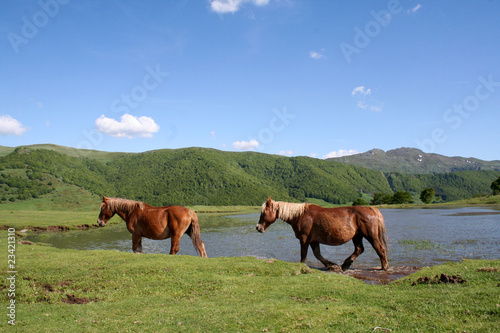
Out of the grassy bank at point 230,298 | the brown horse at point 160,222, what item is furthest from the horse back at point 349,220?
the brown horse at point 160,222

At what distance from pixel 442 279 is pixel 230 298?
243 inches

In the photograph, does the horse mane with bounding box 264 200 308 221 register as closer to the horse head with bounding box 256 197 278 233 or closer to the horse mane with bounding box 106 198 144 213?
the horse head with bounding box 256 197 278 233

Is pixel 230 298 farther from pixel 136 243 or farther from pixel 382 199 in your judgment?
pixel 382 199

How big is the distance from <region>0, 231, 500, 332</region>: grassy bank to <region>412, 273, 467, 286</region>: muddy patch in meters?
0.17

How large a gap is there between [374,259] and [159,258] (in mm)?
11665

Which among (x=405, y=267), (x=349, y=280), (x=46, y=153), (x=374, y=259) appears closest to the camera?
(x=349, y=280)

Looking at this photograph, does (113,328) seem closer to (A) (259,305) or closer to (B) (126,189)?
(A) (259,305)

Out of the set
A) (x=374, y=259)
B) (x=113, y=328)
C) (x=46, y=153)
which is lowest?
(x=374, y=259)

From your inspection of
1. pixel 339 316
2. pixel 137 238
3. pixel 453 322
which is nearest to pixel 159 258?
pixel 137 238

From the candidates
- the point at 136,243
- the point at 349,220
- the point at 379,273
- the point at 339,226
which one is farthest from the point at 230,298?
the point at 136,243

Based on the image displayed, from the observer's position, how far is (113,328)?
623 centimetres

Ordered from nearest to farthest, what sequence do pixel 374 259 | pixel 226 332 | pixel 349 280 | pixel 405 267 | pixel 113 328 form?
pixel 226 332 → pixel 113 328 → pixel 349 280 → pixel 405 267 → pixel 374 259

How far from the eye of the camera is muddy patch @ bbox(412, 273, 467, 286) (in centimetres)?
865

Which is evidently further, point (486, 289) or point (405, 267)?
point (405, 267)
